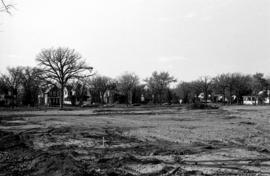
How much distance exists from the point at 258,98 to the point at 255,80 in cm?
795

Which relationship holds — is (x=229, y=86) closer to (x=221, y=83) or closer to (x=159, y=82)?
(x=221, y=83)

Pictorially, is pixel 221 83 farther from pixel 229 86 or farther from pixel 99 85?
pixel 99 85

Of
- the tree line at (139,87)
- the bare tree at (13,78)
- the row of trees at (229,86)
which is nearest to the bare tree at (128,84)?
the tree line at (139,87)

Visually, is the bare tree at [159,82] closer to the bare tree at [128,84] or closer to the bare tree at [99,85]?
the bare tree at [128,84]

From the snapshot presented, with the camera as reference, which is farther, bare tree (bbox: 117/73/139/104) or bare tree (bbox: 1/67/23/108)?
bare tree (bbox: 117/73/139/104)

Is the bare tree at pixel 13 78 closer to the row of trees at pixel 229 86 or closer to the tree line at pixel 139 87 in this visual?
the tree line at pixel 139 87

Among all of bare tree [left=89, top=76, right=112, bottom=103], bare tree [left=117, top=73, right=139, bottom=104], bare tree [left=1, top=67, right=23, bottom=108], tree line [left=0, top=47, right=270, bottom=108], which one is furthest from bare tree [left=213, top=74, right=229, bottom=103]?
bare tree [left=1, top=67, right=23, bottom=108]

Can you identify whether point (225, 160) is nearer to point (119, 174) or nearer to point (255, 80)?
point (119, 174)

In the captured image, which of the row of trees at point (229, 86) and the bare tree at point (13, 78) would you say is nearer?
the bare tree at point (13, 78)

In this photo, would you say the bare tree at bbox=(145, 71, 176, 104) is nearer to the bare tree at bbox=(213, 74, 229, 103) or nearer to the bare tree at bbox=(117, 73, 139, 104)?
the bare tree at bbox=(117, 73, 139, 104)

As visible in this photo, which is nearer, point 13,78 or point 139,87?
point 13,78

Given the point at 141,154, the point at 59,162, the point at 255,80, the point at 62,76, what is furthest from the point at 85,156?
the point at 255,80

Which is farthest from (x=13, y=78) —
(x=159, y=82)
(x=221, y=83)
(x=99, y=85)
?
(x=221, y=83)

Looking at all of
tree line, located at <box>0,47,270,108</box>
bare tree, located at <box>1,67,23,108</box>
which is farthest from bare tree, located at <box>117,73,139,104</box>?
bare tree, located at <box>1,67,23,108</box>
